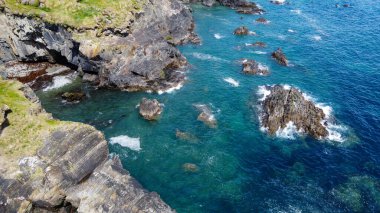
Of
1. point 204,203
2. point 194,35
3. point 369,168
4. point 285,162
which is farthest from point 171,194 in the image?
point 194,35

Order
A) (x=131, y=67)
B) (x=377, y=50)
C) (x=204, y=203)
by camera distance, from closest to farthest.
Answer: (x=204, y=203) < (x=131, y=67) < (x=377, y=50)

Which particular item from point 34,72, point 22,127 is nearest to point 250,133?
point 22,127

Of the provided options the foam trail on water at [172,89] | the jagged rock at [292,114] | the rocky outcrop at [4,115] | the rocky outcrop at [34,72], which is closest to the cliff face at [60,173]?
the rocky outcrop at [4,115]

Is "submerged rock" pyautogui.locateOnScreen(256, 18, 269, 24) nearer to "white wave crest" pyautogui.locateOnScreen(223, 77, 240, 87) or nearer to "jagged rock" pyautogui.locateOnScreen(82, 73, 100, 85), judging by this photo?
"white wave crest" pyautogui.locateOnScreen(223, 77, 240, 87)

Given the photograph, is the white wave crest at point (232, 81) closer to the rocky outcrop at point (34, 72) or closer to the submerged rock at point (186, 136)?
the submerged rock at point (186, 136)

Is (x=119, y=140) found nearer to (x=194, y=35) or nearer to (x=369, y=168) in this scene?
(x=369, y=168)
